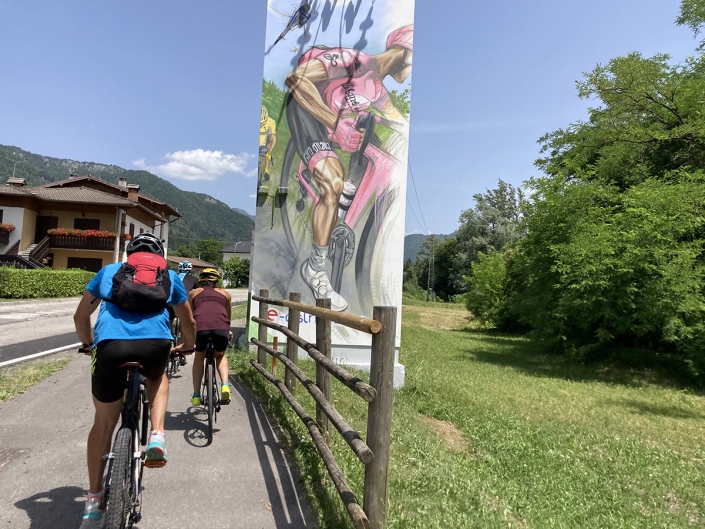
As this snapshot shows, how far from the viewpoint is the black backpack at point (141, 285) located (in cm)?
293

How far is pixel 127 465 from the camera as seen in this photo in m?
2.85

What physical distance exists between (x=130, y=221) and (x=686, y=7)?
40413 millimetres

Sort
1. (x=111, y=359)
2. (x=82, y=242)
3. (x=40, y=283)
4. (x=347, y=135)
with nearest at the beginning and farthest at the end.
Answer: (x=111, y=359)
(x=347, y=135)
(x=40, y=283)
(x=82, y=242)

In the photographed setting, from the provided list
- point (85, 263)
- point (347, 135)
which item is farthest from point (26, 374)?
point (85, 263)

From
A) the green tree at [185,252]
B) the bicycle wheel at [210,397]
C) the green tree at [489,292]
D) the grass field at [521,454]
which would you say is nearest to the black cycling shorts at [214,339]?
the bicycle wheel at [210,397]

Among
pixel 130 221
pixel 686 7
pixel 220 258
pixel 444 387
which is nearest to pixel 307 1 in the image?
pixel 444 387

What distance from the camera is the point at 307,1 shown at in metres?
11.5

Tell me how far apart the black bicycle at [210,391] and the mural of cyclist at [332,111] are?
569cm

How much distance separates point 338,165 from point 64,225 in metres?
36.5

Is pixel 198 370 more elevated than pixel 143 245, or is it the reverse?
pixel 143 245

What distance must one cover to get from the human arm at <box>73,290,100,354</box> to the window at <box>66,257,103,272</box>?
40.7 m

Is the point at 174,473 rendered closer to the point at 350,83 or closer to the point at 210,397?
the point at 210,397

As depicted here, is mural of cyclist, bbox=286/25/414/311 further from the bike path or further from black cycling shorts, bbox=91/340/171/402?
black cycling shorts, bbox=91/340/171/402

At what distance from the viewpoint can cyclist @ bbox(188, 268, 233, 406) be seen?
5.56 meters
